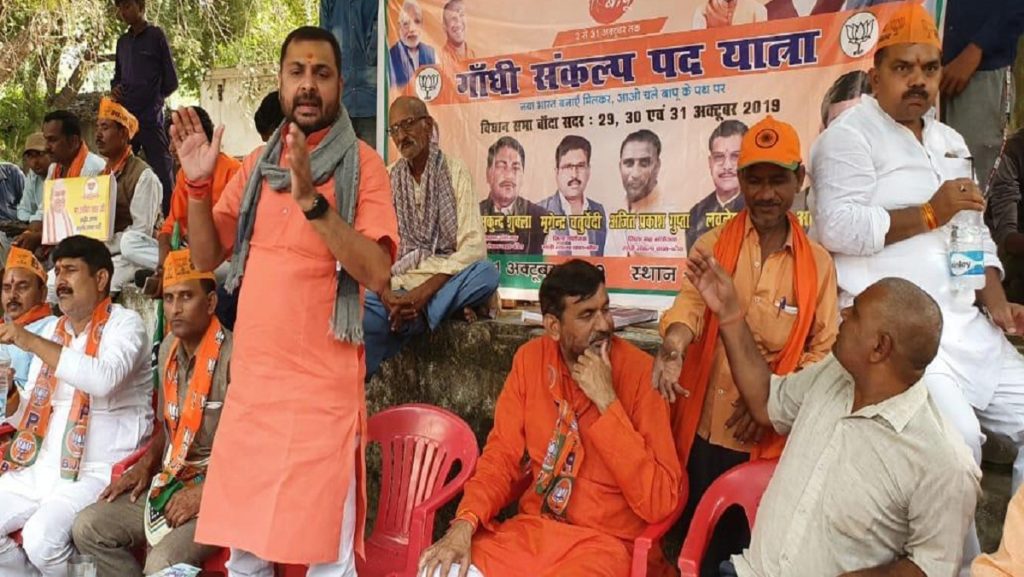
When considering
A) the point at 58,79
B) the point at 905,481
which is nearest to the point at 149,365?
the point at 905,481

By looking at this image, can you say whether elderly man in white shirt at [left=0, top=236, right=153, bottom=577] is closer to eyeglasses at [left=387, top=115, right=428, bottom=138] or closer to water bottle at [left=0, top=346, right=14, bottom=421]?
water bottle at [left=0, top=346, right=14, bottom=421]

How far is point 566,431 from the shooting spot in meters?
2.89

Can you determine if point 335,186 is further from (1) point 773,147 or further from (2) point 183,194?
(2) point 183,194

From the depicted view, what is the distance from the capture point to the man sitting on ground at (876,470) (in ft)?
6.81

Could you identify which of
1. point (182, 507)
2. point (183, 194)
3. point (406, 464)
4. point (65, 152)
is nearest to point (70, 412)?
point (182, 507)

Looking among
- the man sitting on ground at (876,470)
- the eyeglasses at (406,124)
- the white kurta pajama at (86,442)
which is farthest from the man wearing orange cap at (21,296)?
the man sitting on ground at (876,470)

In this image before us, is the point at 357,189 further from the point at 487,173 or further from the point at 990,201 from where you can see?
the point at 990,201

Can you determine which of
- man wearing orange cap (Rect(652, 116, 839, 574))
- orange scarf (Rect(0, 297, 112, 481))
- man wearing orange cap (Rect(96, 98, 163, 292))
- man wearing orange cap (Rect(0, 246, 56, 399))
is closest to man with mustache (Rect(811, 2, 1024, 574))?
man wearing orange cap (Rect(652, 116, 839, 574))

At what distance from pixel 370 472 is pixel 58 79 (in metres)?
9.99

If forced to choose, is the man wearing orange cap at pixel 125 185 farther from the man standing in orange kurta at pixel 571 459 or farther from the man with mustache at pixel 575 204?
the man standing in orange kurta at pixel 571 459

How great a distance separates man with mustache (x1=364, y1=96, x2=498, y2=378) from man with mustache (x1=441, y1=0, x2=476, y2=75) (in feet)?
2.62

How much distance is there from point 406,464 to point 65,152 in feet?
13.3

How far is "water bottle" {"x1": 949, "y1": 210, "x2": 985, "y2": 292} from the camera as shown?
9.04ft

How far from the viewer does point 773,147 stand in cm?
273
